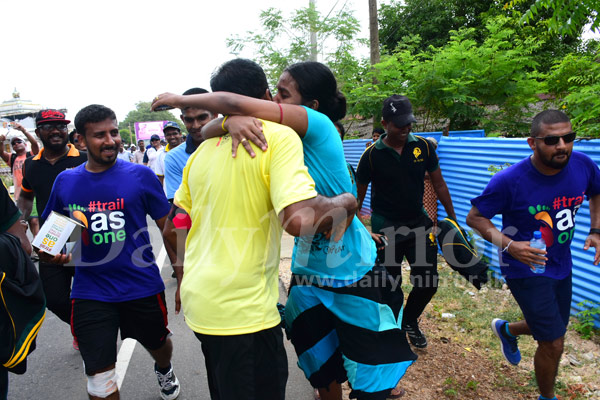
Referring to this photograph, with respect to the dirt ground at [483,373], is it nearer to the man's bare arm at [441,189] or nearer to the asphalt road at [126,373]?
the asphalt road at [126,373]

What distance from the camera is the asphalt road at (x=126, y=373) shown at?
3.52m

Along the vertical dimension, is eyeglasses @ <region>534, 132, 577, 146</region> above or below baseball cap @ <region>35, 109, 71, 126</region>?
below

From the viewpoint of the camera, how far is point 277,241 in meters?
2.00

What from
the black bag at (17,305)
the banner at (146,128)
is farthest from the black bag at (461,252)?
the banner at (146,128)

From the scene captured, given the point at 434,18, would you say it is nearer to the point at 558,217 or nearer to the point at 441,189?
the point at 441,189

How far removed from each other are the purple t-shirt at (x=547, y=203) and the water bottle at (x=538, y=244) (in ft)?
0.13

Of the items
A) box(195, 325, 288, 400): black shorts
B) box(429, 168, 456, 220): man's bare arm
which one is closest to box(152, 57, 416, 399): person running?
box(195, 325, 288, 400): black shorts

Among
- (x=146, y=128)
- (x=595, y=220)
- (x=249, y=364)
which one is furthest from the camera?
(x=146, y=128)

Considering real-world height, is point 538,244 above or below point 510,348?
above

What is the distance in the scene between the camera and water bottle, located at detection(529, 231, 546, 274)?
9.21 feet

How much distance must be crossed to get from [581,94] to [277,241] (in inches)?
190

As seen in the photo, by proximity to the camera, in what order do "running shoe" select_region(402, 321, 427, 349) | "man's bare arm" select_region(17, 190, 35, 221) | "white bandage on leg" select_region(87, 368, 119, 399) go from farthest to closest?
"man's bare arm" select_region(17, 190, 35, 221), "running shoe" select_region(402, 321, 427, 349), "white bandage on leg" select_region(87, 368, 119, 399)

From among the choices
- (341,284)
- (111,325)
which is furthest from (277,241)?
(111,325)

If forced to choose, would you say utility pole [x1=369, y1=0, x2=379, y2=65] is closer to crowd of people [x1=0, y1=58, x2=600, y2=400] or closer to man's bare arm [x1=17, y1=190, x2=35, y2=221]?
crowd of people [x1=0, y1=58, x2=600, y2=400]
